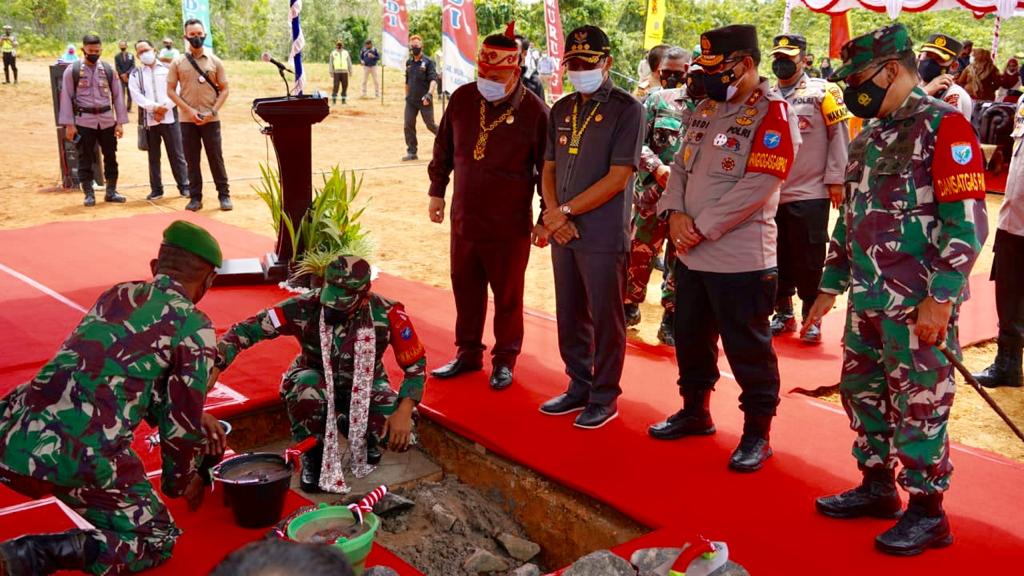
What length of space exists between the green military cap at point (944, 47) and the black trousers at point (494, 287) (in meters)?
2.14

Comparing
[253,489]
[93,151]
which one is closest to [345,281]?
[253,489]

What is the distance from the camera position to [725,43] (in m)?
3.11

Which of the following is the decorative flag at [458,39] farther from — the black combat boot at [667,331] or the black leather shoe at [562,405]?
the black leather shoe at [562,405]

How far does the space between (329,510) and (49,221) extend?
6419 millimetres

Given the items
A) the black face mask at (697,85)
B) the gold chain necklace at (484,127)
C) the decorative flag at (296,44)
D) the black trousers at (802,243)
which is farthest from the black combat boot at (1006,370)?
the decorative flag at (296,44)

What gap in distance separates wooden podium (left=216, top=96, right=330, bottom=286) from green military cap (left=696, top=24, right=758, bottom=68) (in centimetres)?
303

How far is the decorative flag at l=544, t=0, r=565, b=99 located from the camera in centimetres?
1236

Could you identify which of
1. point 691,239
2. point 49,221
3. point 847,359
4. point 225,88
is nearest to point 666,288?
point 691,239

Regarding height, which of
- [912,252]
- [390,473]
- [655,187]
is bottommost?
[390,473]

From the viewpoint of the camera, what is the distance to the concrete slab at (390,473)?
3.48 meters

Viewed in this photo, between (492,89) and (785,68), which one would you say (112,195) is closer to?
(492,89)

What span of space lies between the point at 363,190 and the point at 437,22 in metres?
13.7

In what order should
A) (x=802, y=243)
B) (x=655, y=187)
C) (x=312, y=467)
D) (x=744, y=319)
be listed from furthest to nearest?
(x=655, y=187)
(x=802, y=243)
(x=312, y=467)
(x=744, y=319)

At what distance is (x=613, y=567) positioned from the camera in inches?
97.6
